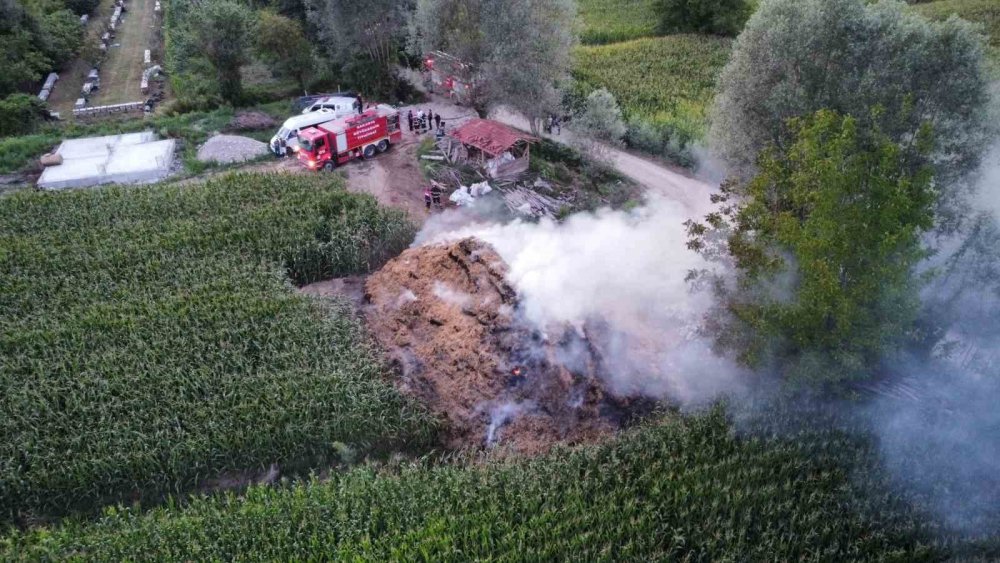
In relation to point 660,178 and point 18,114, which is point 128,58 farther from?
point 660,178

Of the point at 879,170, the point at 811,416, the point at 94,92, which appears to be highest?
the point at 879,170

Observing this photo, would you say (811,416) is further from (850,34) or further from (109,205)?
Result: (109,205)

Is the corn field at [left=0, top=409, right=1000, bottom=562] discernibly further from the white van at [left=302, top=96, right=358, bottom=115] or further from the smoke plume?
the white van at [left=302, top=96, right=358, bottom=115]

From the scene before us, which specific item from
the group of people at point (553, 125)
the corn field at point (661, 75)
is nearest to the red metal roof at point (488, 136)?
the group of people at point (553, 125)

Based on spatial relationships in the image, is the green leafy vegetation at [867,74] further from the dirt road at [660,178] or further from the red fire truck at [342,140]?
the red fire truck at [342,140]

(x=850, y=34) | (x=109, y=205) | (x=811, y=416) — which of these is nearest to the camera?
(x=811, y=416)

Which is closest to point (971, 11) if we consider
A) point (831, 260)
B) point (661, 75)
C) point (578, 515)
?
point (661, 75)

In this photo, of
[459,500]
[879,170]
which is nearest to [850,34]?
[879,170]
